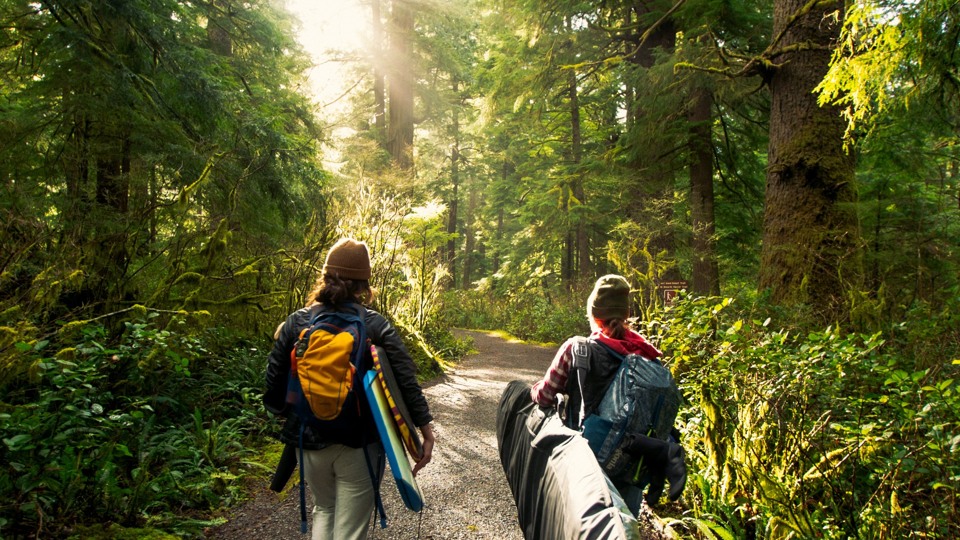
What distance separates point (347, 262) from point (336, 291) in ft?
0.51

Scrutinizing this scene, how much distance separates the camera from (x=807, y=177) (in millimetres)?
6172

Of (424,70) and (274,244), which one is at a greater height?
(424,70)

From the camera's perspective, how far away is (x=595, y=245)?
24.1 m

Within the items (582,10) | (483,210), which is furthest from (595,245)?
(582,10)

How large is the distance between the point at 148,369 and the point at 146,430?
461 mm

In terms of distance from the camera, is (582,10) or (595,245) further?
(595,245)

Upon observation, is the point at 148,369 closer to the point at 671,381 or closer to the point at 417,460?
the point at 417,460

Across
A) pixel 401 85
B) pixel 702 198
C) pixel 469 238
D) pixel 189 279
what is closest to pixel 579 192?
pixel 401 85

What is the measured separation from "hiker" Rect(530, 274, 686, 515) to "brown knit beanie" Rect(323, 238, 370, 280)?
45.4 inches

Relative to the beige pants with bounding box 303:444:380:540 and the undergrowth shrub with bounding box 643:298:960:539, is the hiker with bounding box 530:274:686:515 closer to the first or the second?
the undergrowth shrub with bounding box 643:298:960:539

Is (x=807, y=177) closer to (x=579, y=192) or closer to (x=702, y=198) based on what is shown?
(x=702, y=198)

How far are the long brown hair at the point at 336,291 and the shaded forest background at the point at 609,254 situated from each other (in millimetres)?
1702

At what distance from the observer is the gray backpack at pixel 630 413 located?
2.44 m

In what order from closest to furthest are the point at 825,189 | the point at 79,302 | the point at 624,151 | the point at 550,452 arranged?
1. the point at 550,452
2. the point at 79,302
3. the point at 825,189
4. the point at 624,151
